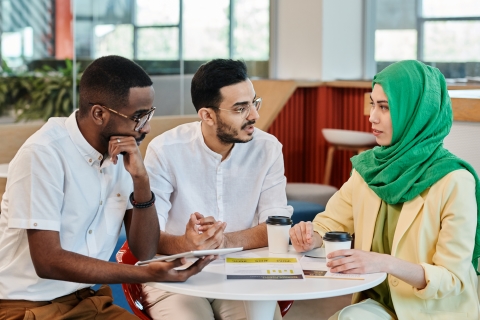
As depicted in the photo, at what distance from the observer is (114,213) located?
91.2 inches

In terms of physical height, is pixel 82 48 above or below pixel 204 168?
above

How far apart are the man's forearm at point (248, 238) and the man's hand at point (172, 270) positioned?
0.47 metres

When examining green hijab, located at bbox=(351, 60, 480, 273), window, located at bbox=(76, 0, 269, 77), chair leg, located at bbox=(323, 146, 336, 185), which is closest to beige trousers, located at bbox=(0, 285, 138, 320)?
green hijab, located at bbox=(351, 60, 480, 273)

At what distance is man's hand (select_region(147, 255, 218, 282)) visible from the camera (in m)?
1.98

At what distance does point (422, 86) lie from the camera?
7.32 ft

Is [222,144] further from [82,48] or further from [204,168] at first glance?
[82,48]

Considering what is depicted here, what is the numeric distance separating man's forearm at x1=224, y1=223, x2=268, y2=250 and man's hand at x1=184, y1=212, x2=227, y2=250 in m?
0.15

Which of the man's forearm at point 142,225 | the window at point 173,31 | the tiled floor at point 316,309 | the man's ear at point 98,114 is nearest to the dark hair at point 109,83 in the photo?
the man's ear at point 98,114

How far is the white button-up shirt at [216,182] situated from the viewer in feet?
9.00

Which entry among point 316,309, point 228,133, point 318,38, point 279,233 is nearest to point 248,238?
point 279,233

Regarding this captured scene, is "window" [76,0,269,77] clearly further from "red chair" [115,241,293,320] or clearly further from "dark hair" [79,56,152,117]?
"dark hair" [79,56,152,117]

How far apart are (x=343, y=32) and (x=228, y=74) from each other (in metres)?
4.71

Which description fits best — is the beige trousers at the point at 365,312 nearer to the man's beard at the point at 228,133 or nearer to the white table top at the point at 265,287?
the white table top at the point at 265,287

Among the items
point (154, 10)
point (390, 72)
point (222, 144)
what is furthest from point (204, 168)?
point (154, 10)
